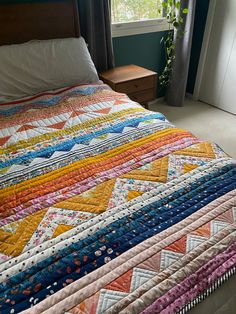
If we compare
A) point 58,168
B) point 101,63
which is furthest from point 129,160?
point 101,63

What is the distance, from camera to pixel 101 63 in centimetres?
247

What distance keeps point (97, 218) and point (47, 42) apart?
1563 mm

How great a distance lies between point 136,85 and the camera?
2357 mm

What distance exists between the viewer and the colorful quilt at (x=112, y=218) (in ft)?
2.30

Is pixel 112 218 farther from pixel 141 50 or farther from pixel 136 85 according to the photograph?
pixel 141 50

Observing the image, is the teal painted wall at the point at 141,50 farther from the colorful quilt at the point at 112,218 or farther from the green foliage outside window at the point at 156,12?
the colorful quilt at the point at 112,218

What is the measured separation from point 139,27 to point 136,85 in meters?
0.79

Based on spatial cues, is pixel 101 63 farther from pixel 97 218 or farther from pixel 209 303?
pixel 209 303

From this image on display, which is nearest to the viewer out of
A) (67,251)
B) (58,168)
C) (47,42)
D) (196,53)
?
(67,251)

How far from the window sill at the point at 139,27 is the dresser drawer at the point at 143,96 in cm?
67

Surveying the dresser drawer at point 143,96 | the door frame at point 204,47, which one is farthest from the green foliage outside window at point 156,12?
the dresser drawer at point 143,96

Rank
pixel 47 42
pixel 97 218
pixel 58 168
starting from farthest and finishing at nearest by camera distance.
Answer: pixel 47 42
pixel 58 168
pixel 97 218

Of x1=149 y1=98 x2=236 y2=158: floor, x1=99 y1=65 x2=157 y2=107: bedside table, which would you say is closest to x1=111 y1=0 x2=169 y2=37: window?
x1=99 y1=65 x2=157 y2=107: bedside table

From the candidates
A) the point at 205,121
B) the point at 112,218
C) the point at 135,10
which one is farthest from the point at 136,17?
the point at 112,218
